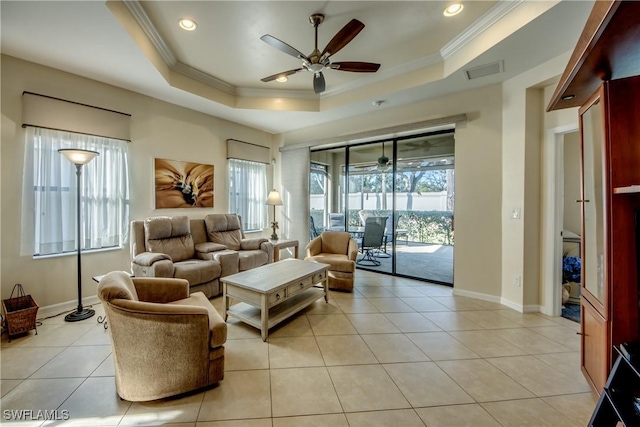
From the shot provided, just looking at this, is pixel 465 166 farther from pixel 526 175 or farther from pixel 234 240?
pixel 234 240

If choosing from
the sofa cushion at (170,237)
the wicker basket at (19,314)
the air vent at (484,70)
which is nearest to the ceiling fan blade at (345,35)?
the air vent at (484,70)

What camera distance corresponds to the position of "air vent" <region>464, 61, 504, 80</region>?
9.35ft

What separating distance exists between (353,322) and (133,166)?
3.67 metres

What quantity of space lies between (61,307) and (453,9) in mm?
5307

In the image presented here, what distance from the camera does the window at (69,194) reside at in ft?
9.21

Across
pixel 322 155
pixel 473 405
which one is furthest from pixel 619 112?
pixel 322 155

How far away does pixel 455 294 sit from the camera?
11.9 ft

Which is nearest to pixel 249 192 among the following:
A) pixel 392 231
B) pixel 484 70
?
pixel 392 231

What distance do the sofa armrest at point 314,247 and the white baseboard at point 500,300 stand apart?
A: 6.99 ft

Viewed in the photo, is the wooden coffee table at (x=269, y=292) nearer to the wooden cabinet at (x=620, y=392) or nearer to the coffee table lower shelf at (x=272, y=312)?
the coffee table lower shelf at (x=272, y=312)

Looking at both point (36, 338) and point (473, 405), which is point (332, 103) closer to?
point (473, 405)

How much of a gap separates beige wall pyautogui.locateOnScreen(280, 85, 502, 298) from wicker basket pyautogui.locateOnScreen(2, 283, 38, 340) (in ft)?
16.0

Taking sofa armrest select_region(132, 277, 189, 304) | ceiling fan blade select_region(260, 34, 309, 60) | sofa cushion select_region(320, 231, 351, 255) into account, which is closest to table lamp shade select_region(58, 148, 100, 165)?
sofa armrest select_region(132, 277, 189, 304)

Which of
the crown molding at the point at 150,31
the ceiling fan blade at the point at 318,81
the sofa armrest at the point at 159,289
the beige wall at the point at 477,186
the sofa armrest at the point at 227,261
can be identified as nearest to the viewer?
the sofa armrest at the point at 159,289
